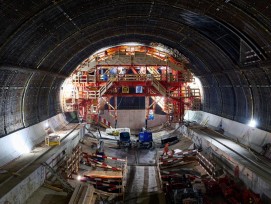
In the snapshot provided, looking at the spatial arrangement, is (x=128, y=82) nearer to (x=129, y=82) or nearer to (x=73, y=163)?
(x=129, y=82)

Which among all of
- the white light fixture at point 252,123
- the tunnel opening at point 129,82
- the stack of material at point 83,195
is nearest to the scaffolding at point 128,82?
the tunnel opening at point 129,82

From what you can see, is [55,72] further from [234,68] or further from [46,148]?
[234,68]

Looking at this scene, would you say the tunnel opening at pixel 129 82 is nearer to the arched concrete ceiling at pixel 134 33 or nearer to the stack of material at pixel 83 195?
the arched concrete ceiling at pixel 134 33

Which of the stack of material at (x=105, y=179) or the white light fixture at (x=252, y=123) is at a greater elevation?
the white light fixture at (x=252, y=123)

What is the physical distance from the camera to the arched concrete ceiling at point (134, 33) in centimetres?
1198

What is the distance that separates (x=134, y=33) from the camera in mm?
24297

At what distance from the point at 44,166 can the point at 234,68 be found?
12.0 m

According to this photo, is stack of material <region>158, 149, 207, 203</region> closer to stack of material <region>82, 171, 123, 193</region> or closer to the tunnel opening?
stack of material <region>82, 171, 123, 193</region>

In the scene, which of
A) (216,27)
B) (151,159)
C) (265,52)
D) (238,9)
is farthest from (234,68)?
(151,159)

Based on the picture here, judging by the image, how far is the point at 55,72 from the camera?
2181 cm

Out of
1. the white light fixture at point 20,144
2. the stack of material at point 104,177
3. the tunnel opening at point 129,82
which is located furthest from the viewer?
the tunnel opening at point 129,82

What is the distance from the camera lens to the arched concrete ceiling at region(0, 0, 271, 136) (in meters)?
12.0

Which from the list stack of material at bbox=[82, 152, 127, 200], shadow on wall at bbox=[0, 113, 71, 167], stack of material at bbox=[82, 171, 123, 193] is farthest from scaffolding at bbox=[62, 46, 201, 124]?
stack of material at bbox=[82, 171, 123, 193]

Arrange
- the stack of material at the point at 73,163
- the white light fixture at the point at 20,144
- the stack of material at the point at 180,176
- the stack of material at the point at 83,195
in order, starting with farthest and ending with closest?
1. the stack of material at the point at 73,163
2. the white light fixture at the point at 20,144
3. the stack of material at the point at 180,176
4. the stack of material at the point at 83,195
